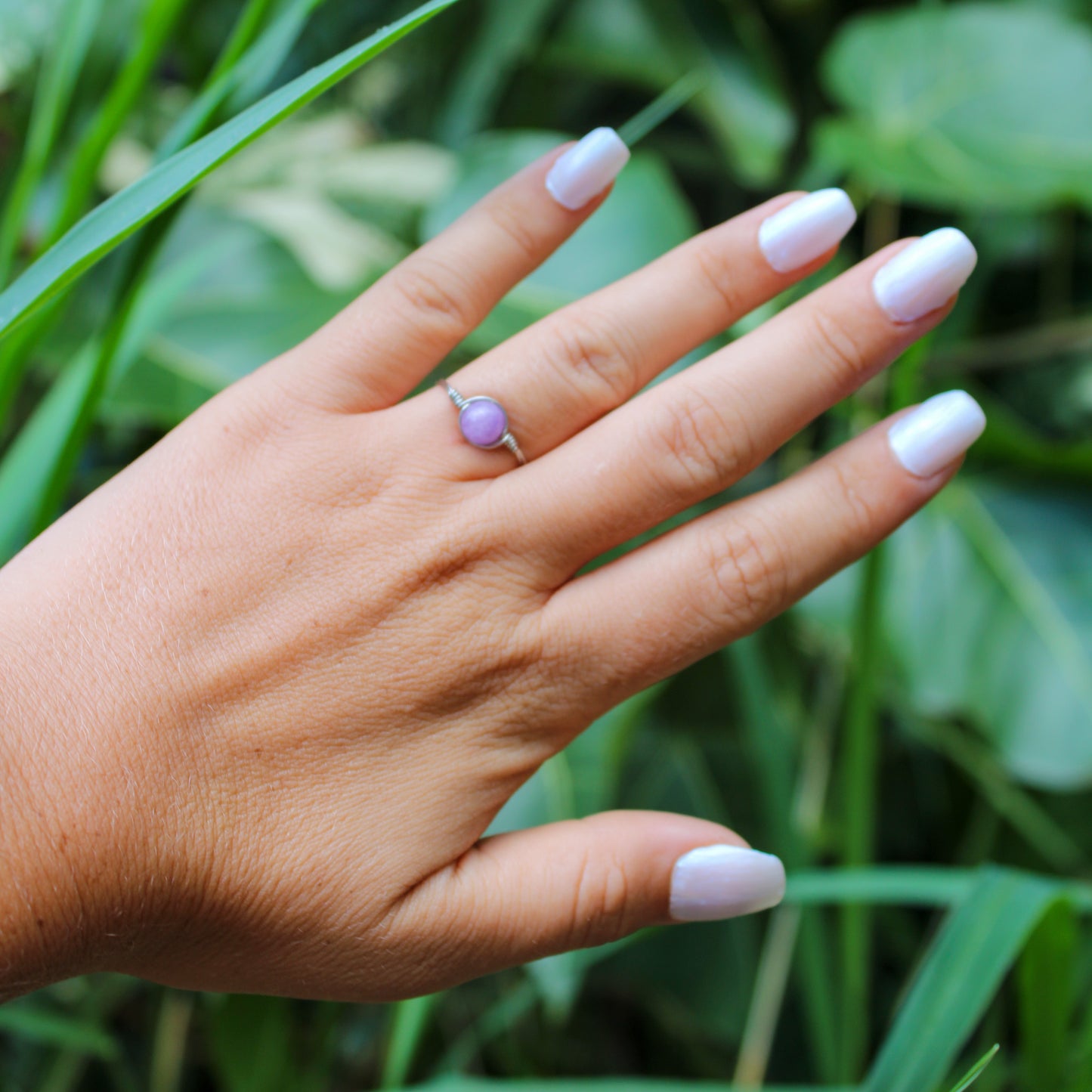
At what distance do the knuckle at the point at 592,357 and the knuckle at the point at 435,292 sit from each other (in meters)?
0.06

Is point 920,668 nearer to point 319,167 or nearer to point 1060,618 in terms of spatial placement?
point 1060,618

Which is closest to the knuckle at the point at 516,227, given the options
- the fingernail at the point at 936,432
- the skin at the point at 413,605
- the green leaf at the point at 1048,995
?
the skin at the point at 413,605

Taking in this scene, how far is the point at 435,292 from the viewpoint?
51cm

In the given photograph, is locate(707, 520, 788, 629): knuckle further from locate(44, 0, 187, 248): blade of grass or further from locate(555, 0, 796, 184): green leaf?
locate(555, 0, 796, 184): green leaf

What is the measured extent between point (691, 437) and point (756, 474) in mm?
503

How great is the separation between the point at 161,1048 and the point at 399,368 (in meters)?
0.77

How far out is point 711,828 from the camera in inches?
18.2

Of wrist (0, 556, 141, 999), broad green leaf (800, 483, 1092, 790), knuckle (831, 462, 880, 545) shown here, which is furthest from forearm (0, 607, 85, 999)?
broad green leaf (800, 483, 1092, 790)

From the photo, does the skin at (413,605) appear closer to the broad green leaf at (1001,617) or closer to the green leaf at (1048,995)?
the green leaf at (1048,995)

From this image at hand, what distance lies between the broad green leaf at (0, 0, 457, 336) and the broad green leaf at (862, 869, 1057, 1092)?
18.9 inches

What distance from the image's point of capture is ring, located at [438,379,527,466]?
465mm

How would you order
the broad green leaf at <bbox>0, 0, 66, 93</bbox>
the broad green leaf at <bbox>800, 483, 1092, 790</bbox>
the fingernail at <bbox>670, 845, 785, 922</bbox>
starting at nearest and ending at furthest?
the fingernail at <bbox>670, 845, 785, 922</bbox>
the broad green leaf at <bbox>800, 483, 1092, 790</bbox>
the broad green leaf at <bbox>0, 0, 66, 93</bbox>

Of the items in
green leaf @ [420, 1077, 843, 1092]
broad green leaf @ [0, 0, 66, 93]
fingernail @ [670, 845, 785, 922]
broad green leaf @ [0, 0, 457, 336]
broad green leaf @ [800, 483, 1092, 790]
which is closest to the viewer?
broad green leaf @ [0, 0, 457, 336]

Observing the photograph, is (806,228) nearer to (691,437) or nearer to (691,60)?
(691,437)
